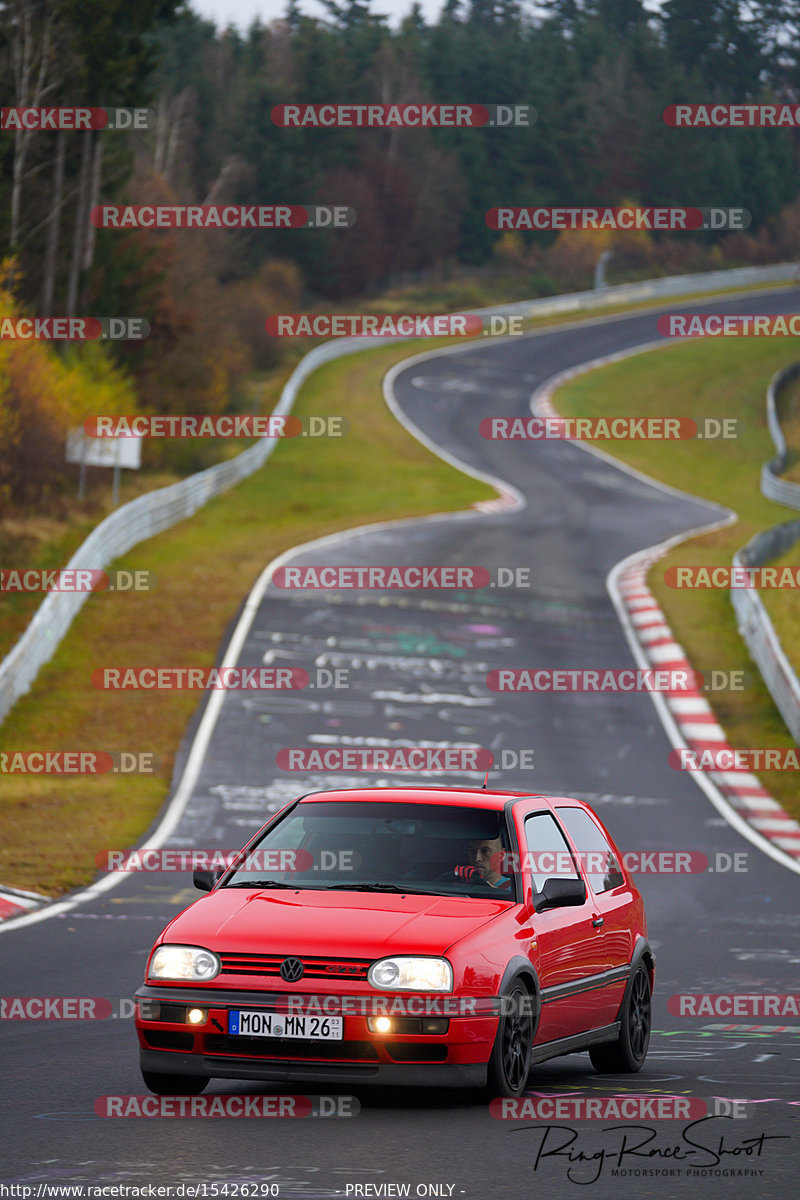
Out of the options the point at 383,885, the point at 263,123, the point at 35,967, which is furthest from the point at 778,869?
the point at 263,123

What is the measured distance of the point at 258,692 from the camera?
2670cm

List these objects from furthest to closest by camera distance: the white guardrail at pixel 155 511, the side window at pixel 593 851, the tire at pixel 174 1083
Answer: the white guardrail at pixel 155 511 < the side window at pixel 593 851 < the tire at pixel 174 1083

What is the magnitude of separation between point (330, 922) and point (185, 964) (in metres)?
0.64

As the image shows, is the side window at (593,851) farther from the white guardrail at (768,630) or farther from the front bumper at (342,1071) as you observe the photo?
the white guardrail at (768,630)

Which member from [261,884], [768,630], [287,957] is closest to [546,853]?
[261,884]

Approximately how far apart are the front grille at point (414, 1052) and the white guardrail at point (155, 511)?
17.5 m

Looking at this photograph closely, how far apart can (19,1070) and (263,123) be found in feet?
317

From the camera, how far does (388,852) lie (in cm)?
816

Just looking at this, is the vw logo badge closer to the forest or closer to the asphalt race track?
the asphalt race track

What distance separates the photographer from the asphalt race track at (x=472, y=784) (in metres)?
6.45

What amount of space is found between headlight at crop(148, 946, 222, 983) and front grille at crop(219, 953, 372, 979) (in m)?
0.06

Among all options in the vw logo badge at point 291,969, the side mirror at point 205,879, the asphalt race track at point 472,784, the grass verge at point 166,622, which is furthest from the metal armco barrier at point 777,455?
the vw logo badge at point 291,969

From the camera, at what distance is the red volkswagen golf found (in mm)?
7168

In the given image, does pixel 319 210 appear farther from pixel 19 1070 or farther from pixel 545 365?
pixel 19 1070
